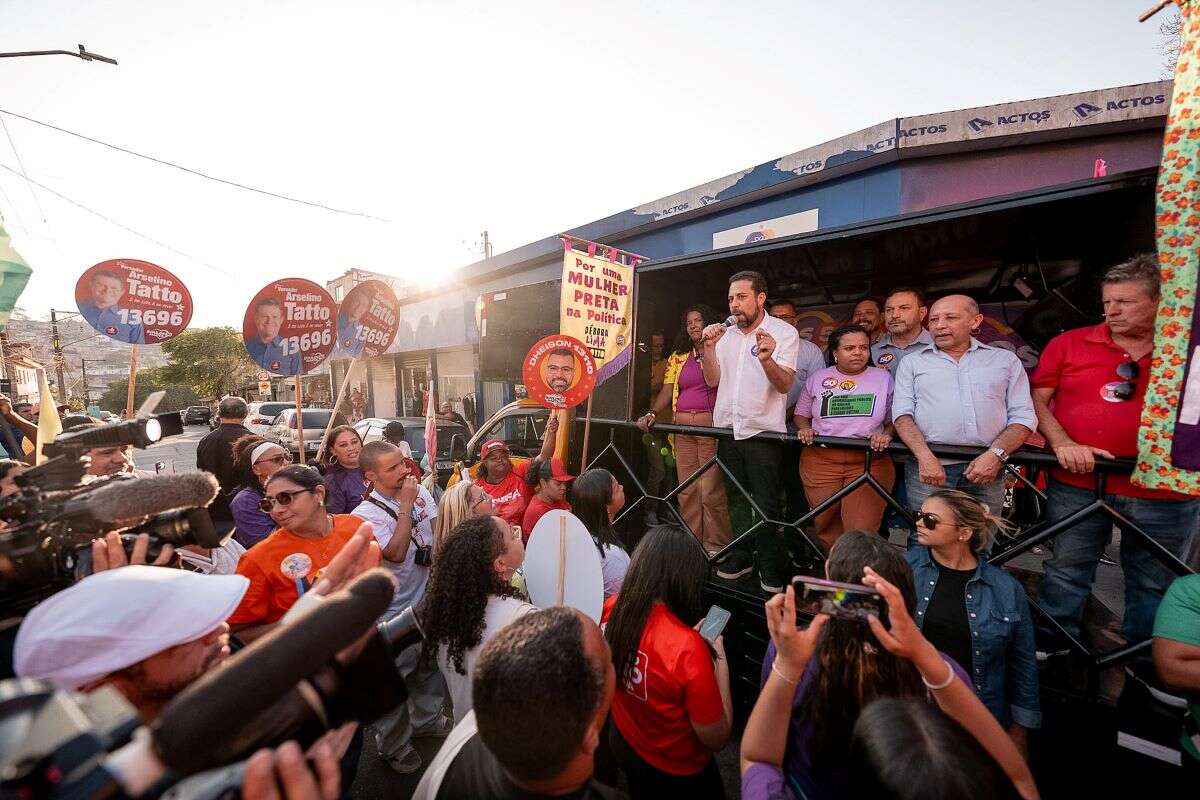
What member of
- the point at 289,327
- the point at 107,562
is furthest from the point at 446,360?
the point at 107,562

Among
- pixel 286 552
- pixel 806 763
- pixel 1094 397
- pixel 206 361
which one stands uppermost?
pixel 206 361

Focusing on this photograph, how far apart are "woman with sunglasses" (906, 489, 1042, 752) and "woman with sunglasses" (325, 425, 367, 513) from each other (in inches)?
155

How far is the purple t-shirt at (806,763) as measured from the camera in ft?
4.53

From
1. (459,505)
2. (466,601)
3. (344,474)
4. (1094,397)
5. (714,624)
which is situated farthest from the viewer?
(344,474)

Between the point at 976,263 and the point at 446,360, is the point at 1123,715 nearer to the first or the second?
the point at 976,263

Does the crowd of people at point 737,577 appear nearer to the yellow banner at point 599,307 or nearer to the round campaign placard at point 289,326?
the round campaign placard at point 289,326

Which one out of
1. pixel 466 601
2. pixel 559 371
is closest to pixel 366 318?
pixel 559 371

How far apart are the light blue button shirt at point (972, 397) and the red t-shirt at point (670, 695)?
188 centimetres

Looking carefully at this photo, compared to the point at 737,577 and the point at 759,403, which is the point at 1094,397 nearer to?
the point at 759,403

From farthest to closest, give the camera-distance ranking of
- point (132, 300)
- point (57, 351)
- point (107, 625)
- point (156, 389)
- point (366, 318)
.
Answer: point (156, 389), point (57, 351), point (366, 318), point (132, 300), point (107, 625)

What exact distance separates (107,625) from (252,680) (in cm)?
72

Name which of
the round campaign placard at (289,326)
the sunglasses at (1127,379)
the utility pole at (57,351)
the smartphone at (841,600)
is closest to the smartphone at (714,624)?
the smartphone at (841,600)

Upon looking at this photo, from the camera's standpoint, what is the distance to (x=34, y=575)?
1410 mm

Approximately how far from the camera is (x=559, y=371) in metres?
3.92
